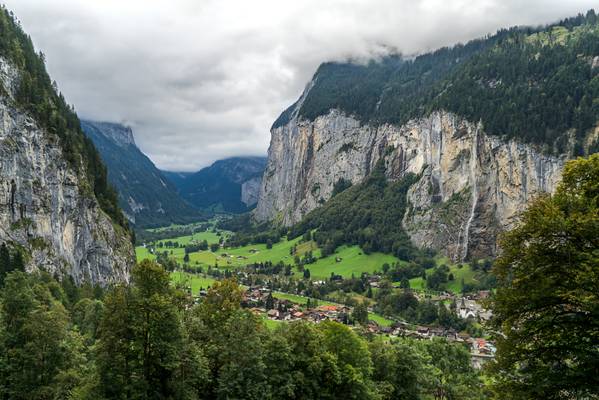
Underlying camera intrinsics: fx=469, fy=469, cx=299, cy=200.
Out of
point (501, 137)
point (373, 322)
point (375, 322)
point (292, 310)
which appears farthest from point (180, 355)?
point (501, 137)

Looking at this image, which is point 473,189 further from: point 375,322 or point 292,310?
point 292,310

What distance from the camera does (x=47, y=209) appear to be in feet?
294

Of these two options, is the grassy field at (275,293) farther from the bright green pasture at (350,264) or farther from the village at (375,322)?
the bright green pasture at (350,264)

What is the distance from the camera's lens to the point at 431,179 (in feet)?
634

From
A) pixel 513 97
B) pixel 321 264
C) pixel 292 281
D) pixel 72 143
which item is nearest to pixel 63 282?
pixel 72 143

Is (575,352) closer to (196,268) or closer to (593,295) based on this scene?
(593,295)

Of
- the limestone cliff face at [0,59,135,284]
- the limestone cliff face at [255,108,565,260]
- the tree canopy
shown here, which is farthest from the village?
the tree canopy

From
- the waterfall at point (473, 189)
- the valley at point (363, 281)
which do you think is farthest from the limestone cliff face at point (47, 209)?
the waterfall at point (473, 189)

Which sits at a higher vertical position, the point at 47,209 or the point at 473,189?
the point at 473,189

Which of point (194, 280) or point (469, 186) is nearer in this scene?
point (194, 280)

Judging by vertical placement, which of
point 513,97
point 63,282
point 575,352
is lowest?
point 63,282

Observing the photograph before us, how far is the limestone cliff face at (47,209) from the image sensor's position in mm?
82750

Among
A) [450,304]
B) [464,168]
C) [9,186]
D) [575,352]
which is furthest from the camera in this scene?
[464,168]

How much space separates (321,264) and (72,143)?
367ft
